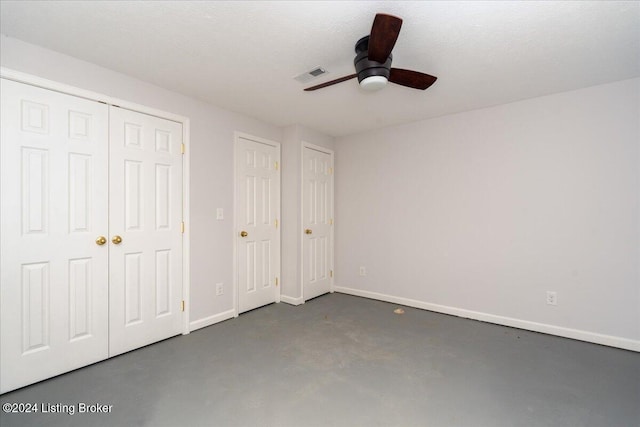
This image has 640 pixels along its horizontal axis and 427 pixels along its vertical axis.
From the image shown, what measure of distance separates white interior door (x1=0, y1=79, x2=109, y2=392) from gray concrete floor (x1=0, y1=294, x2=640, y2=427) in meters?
0.23

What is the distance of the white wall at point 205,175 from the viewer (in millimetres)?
2547

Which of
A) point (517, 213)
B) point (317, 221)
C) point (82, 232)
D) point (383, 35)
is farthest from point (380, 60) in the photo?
point (317, 221)

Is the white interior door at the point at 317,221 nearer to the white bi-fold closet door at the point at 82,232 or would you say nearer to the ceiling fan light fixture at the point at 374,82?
the white bi-fold closet door at the point at 82,232

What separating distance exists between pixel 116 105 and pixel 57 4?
2.81 feet

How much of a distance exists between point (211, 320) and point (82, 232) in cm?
150

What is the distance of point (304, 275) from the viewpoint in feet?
13.0

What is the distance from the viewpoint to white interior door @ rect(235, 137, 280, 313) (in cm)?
349

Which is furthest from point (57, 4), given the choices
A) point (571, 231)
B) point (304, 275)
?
point (571, 231)

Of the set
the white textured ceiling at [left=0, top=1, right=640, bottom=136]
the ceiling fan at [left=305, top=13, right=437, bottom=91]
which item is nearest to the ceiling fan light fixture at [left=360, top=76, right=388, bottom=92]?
the ceiling fan at [left=305, top=13, right=437, bottom=91]

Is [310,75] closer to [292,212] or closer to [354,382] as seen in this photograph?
[292,212]

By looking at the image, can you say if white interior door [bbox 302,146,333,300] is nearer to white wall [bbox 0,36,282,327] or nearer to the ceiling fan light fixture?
white wall [bbox 0,36,282,327]

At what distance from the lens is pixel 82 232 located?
7.52ft

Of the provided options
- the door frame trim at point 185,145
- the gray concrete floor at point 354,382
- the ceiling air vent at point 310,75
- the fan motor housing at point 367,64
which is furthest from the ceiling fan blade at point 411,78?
the gray concrete floor at point 354,382

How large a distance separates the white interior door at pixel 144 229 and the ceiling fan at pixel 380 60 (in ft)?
6.11
